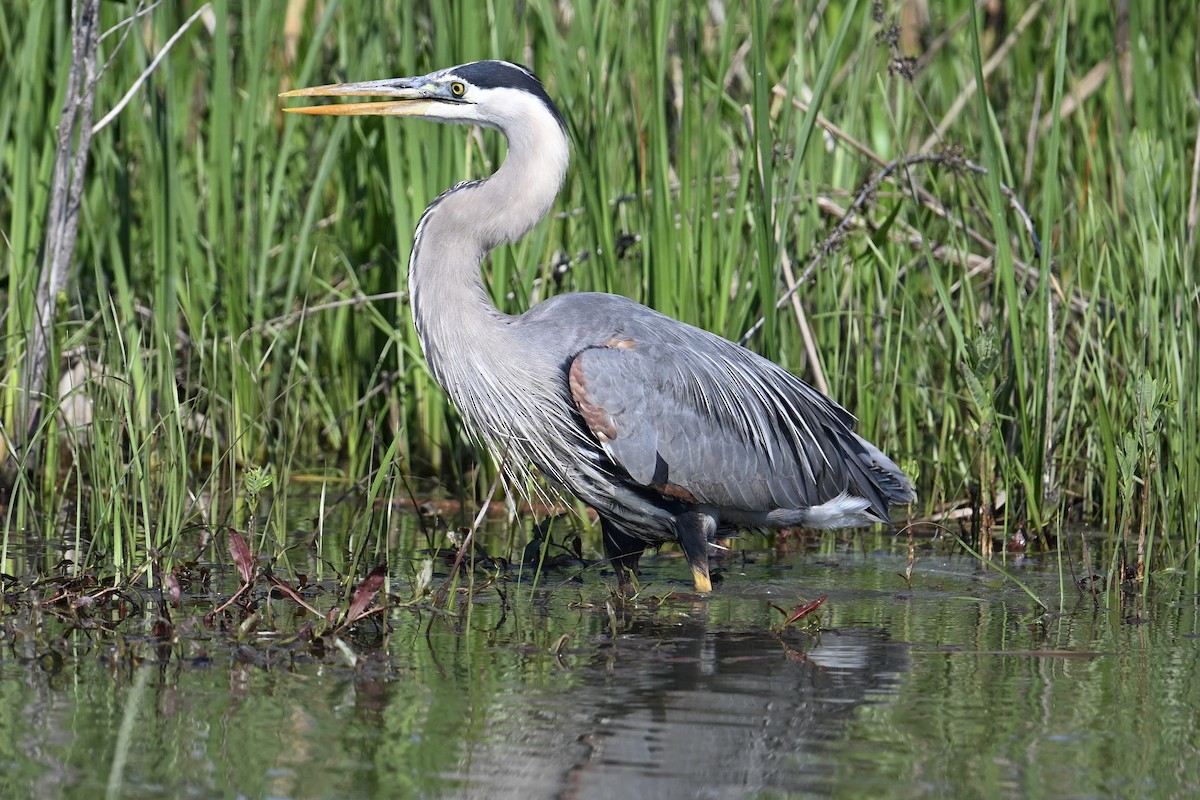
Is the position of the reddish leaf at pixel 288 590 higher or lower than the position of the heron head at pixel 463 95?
lower

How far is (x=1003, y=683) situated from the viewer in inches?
146

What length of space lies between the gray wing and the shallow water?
0.50 meters

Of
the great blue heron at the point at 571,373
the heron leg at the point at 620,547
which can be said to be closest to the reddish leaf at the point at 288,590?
the great blue heron at the point at 571,373

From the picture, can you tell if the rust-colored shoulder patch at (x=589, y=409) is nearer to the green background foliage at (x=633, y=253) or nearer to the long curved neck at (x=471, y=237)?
the long curved neck at (x=471, y=237)

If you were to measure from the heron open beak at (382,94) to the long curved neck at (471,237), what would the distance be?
0.33 m

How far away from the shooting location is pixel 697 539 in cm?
505

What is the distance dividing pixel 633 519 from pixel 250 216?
2113 millimetres

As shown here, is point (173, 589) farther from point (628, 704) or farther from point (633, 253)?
point (633, 253)

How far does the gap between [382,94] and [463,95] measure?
0.28 metres

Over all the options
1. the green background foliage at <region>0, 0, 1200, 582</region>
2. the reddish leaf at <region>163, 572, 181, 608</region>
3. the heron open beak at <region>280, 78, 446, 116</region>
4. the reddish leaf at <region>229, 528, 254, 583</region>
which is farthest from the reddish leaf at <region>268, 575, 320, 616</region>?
the heron open beak at <region>280, 78, 446, 116</region>

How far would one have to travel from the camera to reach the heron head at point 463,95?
16.7 ft

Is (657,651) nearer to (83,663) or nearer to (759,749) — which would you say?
(759,749)

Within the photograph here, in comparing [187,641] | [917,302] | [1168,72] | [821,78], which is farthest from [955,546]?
[187,641]

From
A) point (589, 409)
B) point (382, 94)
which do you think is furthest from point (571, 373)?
point (382, 94)
